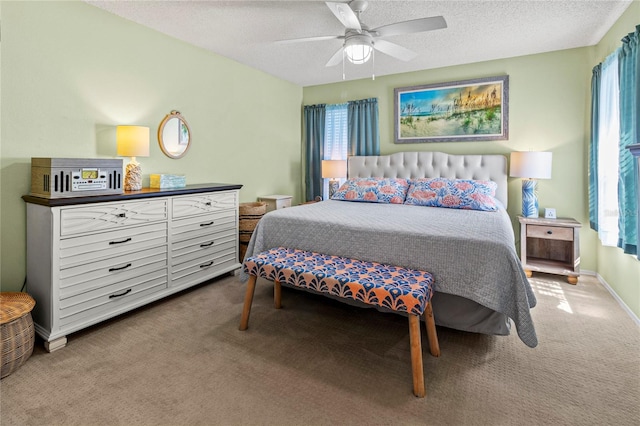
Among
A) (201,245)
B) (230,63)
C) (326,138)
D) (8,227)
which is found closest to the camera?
(8,227)

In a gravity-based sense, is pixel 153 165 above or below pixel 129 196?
above

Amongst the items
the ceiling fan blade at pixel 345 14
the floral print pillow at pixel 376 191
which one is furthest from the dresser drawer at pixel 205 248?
the ceiling fan blade at pixel 345 14

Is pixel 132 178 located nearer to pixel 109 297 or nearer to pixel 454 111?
pixel 109 297

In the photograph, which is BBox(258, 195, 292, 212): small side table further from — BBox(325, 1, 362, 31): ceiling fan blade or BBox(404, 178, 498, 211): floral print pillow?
BBox(325, 1, 362, 31): ceiling fan blade

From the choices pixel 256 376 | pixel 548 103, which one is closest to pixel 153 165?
pixel 256 376

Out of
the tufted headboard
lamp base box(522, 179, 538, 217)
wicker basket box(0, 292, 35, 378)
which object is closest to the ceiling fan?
the tufted headboard

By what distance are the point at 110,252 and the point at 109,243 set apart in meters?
0.07

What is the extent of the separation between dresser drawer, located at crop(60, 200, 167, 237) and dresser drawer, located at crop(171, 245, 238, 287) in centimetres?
54

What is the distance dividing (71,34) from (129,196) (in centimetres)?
141

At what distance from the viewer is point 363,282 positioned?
6.42 feet

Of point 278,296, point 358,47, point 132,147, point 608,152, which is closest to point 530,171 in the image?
point 608,152

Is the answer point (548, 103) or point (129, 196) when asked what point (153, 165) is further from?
point (548, 103)

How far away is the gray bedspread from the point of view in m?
1.97

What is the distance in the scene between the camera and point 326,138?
17.4 feet
